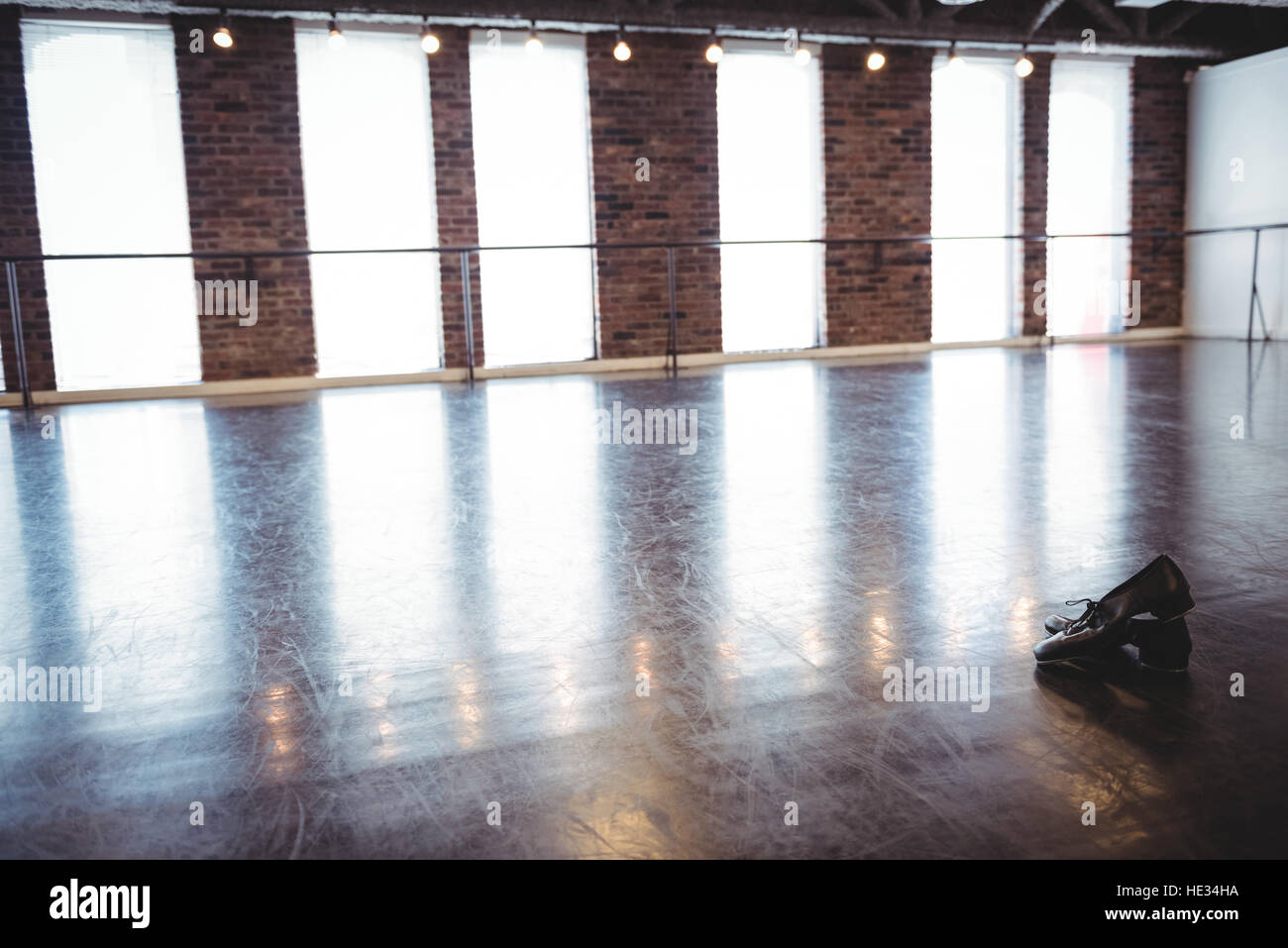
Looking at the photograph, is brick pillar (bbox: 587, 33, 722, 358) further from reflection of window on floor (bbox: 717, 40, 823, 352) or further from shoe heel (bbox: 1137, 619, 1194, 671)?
shoe heel (bbox: 1137, 619, 1194, 671)

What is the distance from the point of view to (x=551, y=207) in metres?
8.01

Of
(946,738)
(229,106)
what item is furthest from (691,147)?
(946,738)

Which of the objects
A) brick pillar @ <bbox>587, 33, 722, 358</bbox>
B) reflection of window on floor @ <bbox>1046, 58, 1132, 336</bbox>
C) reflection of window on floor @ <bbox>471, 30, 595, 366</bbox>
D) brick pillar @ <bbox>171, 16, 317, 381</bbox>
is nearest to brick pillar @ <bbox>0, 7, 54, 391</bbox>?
brick pillar @ <bbox>171, 16, 317, 381</bbox>

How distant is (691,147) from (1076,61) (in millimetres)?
3816

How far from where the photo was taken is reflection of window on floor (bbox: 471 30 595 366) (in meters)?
7.75

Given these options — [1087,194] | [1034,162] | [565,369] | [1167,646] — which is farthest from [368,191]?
[1167,646]

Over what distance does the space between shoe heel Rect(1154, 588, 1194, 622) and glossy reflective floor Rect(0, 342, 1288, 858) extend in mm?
110

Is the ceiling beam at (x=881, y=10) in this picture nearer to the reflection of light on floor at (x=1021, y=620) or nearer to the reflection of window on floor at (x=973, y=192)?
the reflection of window on floor at (x=973, y=192)

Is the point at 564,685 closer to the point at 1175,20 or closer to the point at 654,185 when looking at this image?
the point at 654,185

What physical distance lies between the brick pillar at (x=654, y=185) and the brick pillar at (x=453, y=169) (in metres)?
0.96

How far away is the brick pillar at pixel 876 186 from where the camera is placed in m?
8.62

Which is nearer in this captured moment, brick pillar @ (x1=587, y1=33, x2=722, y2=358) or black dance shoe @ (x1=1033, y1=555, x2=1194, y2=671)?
black dance shoe @ (x1=1033, y1=555, x2=1194, y2=671)
